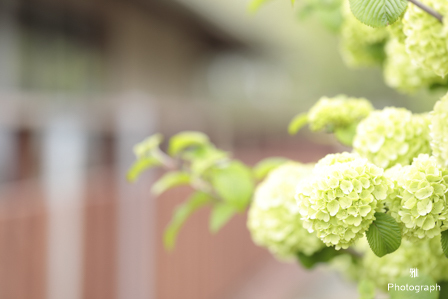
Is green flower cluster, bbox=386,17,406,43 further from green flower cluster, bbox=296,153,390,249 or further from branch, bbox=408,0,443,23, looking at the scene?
green flower cluster, bbox=296,153,390,249

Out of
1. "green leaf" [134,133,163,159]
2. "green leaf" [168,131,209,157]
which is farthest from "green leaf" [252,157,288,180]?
"green leaf" [134,133,163,159]

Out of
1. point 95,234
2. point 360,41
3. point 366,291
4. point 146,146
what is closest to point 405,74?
point 360,41

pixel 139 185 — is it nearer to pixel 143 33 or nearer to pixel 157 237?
pixel 157 237

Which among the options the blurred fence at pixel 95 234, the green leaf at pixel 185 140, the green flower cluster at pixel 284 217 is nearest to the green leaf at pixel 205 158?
the green leaf at pixel 185 140

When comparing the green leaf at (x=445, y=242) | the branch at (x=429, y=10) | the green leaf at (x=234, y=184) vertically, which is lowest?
the green leaf at (x=445, y=242)

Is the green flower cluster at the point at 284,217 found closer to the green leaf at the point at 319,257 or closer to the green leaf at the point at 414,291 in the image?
the green leaf at the point at 319,257

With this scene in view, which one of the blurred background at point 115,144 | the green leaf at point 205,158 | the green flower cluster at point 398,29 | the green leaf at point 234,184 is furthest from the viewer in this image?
the blurred background at point 115,144

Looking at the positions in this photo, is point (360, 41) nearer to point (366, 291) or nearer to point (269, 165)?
point (269, 165)
